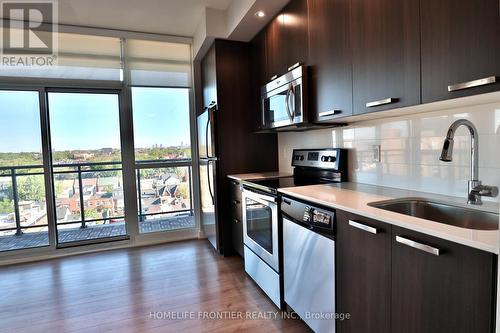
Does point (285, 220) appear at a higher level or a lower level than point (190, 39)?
lower

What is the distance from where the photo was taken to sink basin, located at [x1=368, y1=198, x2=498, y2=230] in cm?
Answer: 124

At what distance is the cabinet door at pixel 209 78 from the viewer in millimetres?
3131

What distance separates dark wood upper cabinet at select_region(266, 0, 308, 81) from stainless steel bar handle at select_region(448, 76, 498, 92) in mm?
1176

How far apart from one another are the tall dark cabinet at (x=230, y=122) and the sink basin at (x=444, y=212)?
1818 millimetres

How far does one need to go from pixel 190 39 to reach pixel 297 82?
7.11 feet

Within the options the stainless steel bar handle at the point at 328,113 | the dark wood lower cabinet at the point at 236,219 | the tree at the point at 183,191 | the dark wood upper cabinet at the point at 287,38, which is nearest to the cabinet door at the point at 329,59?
the stainless steel bar handle at the point at 328,113

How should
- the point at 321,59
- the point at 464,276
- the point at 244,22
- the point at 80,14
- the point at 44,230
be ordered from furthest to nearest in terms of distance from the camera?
the point at 44,230 < the point at 80,14 < the point at 244,22 < the point at 321,59 < the point at 464,276

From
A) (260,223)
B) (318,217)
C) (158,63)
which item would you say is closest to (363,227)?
(318,217)

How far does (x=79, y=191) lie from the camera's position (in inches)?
141

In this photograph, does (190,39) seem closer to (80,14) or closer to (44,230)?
(80,14)

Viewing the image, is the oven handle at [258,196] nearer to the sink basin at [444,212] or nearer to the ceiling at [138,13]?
the sink basin at [444,212]

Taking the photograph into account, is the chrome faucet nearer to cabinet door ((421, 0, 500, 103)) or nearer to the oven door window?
cabinet door ((421, 0, 500, 103))

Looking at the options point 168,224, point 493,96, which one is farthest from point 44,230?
point 493,96

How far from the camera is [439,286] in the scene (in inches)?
38.7
